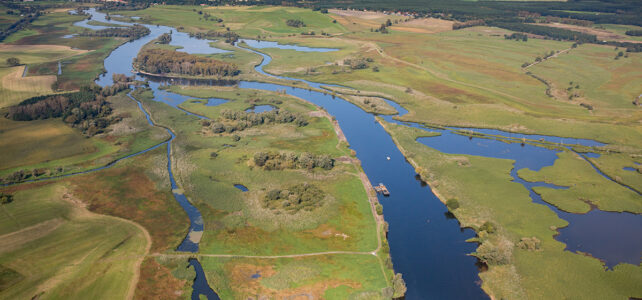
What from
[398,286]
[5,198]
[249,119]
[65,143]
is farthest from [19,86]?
[398,286]

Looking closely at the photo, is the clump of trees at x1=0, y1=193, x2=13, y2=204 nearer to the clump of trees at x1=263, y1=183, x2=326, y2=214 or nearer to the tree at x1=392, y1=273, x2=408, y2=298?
the clump of trees at x1=263, y1=183, x2=326, y2=214

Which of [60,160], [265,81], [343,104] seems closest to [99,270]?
[60,160]

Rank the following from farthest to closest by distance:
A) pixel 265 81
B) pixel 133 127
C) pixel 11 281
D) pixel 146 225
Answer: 1. pixel 265 81
2. pixel 133 127
3. pixel 146 225
4. pixel 11 281

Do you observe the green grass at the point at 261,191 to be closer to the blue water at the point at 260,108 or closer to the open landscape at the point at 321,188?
the open landscape at the point at 321,188

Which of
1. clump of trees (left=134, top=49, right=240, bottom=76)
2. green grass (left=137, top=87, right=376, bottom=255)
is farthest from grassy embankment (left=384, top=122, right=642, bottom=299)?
clump of trees (left=134, top=49, right=240, bottom=76)

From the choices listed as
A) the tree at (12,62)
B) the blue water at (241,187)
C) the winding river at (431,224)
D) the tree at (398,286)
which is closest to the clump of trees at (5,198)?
the winding river at (431,224)

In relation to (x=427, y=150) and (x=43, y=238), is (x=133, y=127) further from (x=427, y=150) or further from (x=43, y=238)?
(x=427, y=150)
